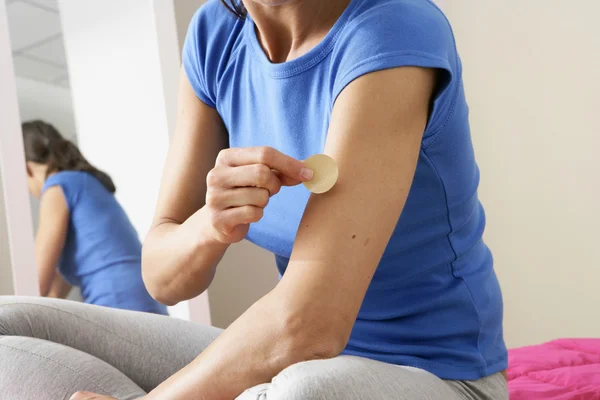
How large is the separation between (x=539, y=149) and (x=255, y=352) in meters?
2.75

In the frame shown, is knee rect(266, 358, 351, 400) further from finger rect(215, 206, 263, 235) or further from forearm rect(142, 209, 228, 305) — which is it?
forearm rect(142, 209, 228, 305)

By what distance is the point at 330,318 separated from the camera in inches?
31.7

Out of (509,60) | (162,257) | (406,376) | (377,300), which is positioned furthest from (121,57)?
(406,376)

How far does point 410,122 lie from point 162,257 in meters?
0.49

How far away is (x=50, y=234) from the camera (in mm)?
2594

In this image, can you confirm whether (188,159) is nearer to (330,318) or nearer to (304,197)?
(304,197)

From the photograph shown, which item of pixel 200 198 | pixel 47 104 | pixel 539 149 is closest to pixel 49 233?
pixel 47 104

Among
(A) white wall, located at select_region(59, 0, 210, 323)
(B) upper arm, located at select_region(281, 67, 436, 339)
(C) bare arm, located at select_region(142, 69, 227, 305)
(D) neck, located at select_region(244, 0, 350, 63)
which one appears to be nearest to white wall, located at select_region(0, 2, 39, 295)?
(A) white wall, located at select_region(59, 0, 210, 323)

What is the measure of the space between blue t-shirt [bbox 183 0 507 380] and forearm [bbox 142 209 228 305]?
12 centimetres

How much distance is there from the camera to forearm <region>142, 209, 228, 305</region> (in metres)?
1.03

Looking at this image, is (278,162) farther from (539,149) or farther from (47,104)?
(539,149)

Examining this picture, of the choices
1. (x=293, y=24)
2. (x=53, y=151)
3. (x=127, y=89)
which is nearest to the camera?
(x=293, y=24)

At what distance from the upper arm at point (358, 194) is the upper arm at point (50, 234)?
1.95 m

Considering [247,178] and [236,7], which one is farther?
[236,7]
